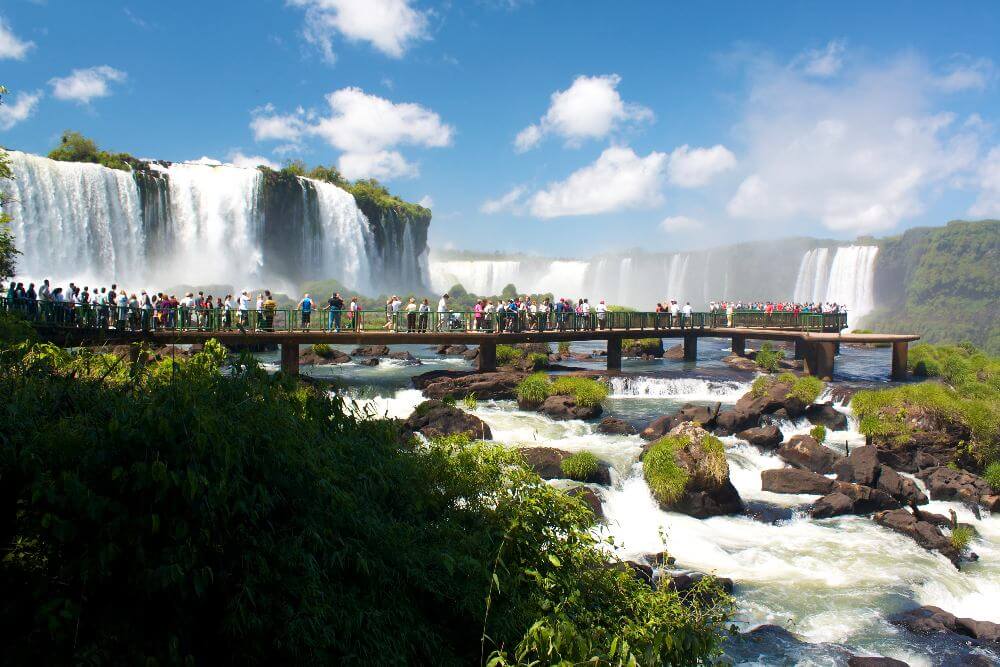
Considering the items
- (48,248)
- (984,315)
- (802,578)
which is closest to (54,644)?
(802,578)

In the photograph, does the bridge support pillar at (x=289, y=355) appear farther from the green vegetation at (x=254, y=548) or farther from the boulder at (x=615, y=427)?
the green vegetation at (x=254, y=548)

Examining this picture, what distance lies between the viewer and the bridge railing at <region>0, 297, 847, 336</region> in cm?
1944

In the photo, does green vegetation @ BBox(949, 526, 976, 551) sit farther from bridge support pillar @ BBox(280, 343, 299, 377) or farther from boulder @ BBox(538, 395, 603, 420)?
bridge support pillar @ BBox(280, 343, 299, 377)

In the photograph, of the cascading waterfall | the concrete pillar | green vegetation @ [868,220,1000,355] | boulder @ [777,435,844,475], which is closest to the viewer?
boulder @ [777,435,844,475]

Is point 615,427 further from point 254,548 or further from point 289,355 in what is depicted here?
point 254,548

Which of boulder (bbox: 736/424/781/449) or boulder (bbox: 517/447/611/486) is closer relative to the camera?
boulder (bbox: 517/447/611/486)

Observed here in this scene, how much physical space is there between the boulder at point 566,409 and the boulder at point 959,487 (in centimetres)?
783

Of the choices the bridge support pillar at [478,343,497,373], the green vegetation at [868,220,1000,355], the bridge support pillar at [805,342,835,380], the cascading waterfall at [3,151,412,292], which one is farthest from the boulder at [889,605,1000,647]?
the green vegetation at [868,220,1000,355]

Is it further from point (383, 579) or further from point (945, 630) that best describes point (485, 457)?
point (945, 630)

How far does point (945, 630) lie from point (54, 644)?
9721 mm

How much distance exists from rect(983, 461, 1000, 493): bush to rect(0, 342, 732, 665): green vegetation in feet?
38.0

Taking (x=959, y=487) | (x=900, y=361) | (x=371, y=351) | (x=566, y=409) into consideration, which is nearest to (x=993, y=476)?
(x=959, y=487)

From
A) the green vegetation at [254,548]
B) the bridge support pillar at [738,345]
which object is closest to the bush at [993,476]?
the green vegetation at [254,548]

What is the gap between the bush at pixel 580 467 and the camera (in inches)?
518
